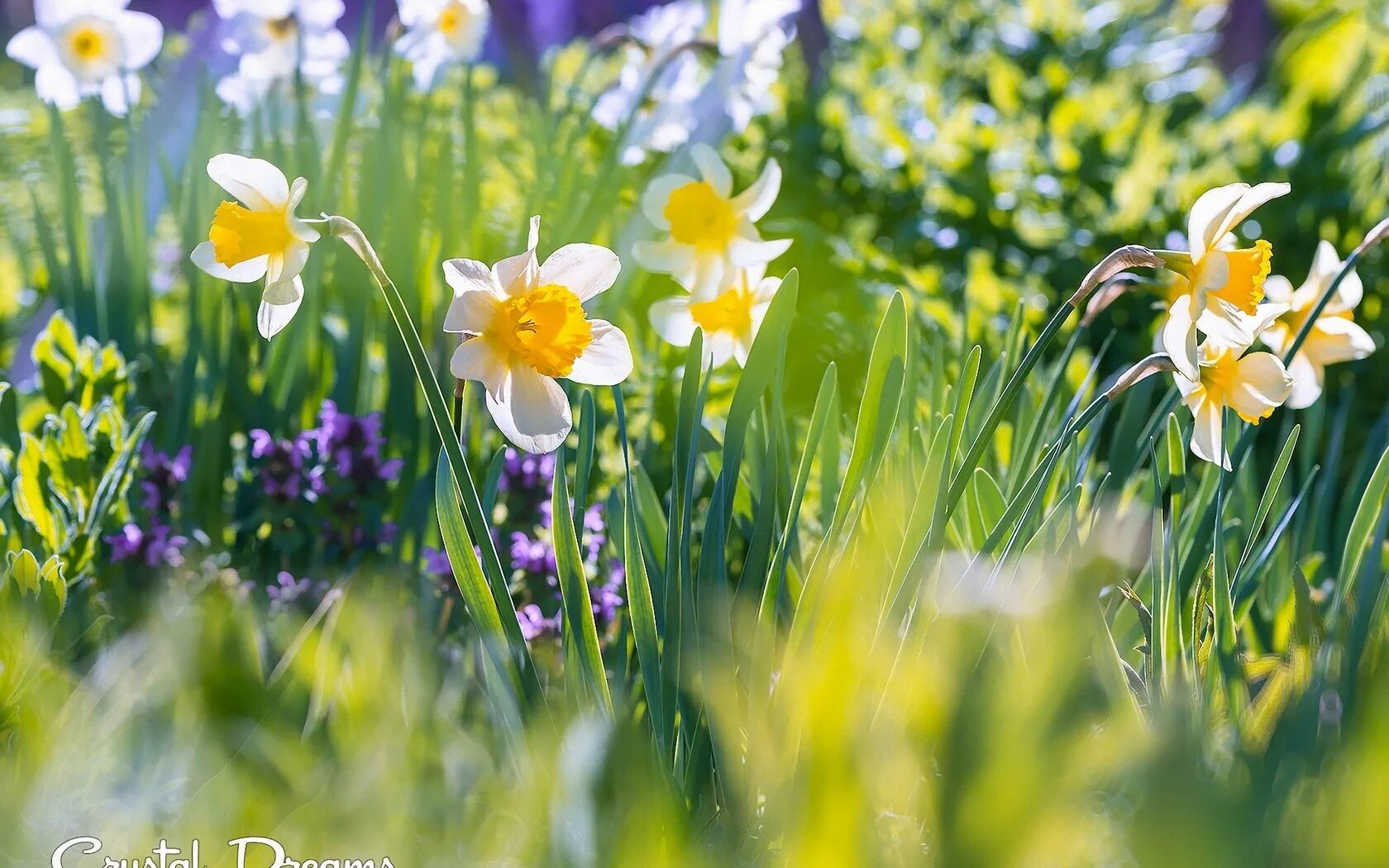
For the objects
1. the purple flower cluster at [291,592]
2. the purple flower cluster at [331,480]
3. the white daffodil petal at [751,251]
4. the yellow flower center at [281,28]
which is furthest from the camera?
the yellow flower center at [281,28]

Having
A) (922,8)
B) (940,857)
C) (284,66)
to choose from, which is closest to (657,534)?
(940,857)

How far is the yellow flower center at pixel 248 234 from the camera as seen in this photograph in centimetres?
87

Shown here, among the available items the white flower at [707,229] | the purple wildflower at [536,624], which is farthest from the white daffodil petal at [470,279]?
the purple wildflower at [536,624]

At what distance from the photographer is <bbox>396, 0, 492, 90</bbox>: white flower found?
6.40ft

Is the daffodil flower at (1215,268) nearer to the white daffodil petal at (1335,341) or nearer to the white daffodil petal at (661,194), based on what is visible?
the white daffodil petal at (1335,341)

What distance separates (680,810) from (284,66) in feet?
6.03

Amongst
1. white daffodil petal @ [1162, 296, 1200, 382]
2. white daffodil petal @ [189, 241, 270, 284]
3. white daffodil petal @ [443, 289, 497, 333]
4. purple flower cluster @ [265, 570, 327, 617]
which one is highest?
white daffodil petal @ [189, 241, 270, 284]

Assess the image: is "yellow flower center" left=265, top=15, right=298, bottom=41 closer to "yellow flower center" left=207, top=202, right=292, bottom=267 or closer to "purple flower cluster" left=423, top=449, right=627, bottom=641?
"purple flower cluster" left=423, top=449, right=627, bottom=641

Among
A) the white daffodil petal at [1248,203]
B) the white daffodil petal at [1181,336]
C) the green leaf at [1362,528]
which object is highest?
the white daffodil petal at [1248,203]

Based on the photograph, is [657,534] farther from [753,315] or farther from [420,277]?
[420,277]

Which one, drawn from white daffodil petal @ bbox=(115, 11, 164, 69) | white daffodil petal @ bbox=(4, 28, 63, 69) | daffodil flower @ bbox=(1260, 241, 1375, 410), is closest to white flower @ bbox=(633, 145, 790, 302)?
daffodil flower @ bbox=(1260, 241, 1375, 410)

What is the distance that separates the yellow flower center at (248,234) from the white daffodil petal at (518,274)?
169mm

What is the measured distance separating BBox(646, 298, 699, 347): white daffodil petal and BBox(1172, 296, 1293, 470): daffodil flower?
47cm

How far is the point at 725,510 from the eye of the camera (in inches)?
40.7
